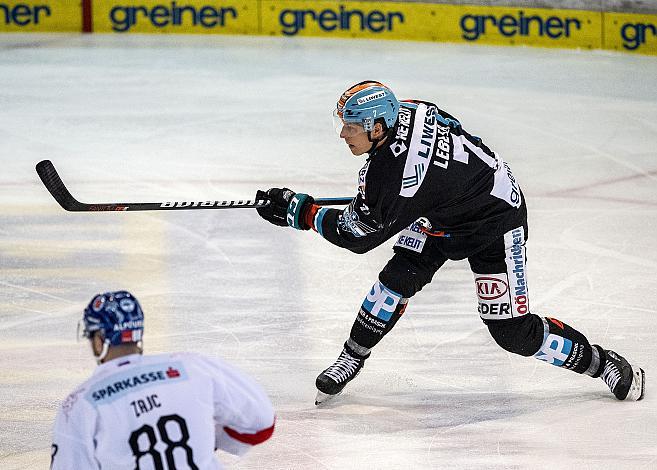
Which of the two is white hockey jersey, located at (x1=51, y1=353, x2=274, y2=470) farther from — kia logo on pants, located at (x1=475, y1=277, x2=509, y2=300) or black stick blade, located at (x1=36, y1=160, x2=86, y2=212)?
black stick blade, located at (x1=36, y1=160, x2=86, y2=212)

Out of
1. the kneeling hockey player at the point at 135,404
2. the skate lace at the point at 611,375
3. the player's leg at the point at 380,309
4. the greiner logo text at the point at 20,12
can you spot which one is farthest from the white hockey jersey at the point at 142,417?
the greiner logo text at the point at 20,12

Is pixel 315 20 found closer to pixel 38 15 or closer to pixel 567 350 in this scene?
pixel 38 15

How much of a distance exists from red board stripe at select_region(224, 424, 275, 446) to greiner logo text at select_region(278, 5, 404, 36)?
8.68 metres

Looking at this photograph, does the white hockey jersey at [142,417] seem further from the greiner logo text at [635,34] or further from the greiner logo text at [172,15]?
the greiner logo text at [172,15]

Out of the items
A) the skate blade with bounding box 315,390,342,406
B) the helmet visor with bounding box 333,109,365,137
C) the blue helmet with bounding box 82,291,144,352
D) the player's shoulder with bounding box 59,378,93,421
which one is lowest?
the skate blade with bounding box 315,390,342,406

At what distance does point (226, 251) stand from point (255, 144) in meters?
2.00

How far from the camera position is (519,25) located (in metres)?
10.6

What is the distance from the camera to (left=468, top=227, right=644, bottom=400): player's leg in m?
3.94

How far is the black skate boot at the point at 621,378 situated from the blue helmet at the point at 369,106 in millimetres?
1149

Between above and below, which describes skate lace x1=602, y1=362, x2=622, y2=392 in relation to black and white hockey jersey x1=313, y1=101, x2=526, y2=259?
below

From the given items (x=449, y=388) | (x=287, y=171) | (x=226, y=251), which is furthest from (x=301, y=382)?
(x=287, y=171)

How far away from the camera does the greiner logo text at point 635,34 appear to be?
10.1 meters

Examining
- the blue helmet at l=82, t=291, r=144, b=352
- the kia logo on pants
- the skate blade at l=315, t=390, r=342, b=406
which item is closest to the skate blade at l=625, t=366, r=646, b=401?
the kia logo on pants

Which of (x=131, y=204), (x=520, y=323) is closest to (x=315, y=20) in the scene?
(x=131, y=204)
